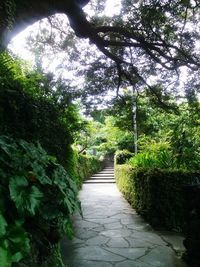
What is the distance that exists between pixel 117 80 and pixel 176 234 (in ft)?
18.2

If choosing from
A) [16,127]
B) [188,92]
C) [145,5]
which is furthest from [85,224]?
[145,5]

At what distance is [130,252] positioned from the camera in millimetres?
5113

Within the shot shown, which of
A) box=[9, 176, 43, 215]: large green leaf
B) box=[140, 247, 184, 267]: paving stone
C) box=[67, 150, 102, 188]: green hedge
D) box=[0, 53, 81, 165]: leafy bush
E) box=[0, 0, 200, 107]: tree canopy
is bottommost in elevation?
box=[140, 247, 184, 267]: paving stone

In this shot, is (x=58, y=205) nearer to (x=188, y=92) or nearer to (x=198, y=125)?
(x=188, y=92)

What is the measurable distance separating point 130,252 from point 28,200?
387 cm

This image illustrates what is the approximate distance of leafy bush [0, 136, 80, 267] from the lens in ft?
4.78

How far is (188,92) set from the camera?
9227mm

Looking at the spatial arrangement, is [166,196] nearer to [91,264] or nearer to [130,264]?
[130,264]

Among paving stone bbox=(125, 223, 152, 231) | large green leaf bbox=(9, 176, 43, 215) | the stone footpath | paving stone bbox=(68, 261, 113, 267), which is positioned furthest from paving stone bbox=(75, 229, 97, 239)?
large green leaf bbox=(9, 176, 43, 215)

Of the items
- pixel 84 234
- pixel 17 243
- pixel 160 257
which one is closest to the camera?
pixel 17 243

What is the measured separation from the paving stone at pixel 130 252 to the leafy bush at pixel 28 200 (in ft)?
8.39

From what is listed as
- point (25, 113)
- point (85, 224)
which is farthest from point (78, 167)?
point (25, 113)

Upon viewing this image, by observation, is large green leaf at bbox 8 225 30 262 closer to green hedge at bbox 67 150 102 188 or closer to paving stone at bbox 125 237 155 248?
paving stone at bbox 125 237 155 248

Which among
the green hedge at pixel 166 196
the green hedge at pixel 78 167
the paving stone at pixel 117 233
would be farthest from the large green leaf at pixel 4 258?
the green hedge at pixel 78 167
